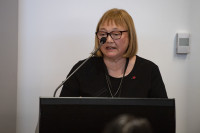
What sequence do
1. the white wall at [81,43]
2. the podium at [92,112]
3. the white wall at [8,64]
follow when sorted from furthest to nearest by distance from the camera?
the white wall at [81,43] → the white wall at [8,64] → the podium at [92,112]

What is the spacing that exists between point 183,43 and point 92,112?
4.60 ft

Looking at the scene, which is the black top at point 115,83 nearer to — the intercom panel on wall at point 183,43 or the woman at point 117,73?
the woman at point 117,73

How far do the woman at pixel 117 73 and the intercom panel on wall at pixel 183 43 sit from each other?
0.56m

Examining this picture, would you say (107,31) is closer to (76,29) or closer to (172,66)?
(76,29)

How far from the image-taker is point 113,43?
1323 mm

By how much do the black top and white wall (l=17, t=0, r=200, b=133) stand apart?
1.53 ft

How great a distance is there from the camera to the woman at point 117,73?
1.31m

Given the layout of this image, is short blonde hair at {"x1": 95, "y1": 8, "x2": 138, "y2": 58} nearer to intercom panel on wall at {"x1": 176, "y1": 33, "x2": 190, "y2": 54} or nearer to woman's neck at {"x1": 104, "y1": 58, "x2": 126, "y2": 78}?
woman's neck at {"x1": 104, "y1": 58, "x2": 126, "y2": 78}

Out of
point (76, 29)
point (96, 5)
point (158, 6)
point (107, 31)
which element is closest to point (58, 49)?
point (76, 29)

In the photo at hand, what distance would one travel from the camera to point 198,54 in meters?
1.87

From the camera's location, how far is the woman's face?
1314 millimetres

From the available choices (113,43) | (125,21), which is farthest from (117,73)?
(125,21)

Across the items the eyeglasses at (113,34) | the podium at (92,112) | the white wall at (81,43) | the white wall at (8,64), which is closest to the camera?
the podium at (92,112)

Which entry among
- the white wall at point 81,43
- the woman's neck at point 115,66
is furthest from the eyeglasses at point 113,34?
the white wall at point 81,43
